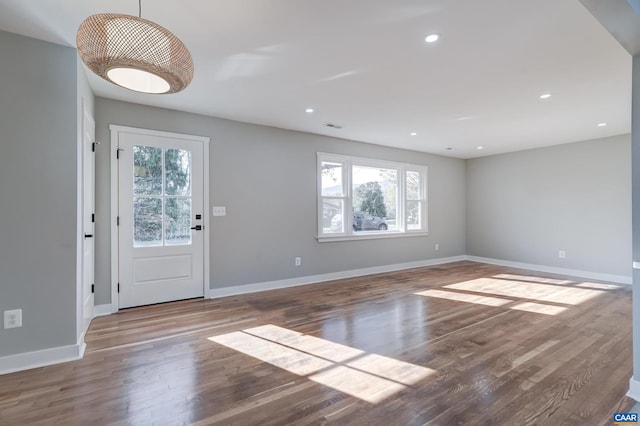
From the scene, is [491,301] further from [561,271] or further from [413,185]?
[413,185]

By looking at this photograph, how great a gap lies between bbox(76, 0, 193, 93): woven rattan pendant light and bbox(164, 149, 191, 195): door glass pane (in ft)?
8.08

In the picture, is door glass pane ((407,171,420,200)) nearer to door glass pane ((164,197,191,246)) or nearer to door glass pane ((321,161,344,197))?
door glass pane ((321,161,344,197))

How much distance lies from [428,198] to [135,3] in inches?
243

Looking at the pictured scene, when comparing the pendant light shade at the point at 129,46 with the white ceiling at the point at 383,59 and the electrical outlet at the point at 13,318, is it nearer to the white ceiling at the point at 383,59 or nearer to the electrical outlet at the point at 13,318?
the white ceiling at the point at 383,59

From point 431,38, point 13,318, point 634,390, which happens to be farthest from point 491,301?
point 13,318

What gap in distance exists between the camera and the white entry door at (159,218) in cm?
375

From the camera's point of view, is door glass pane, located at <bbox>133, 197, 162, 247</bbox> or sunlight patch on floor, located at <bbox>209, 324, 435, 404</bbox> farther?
door glass pane, located at <bbox>133, 197, 162, 247</bbox>

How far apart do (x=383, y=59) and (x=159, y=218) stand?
3193 mm

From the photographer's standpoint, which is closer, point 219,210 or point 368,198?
point 219,210

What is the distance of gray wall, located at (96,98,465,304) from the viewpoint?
3670 millimetres

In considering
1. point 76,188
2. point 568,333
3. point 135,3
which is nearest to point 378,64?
point 135,3

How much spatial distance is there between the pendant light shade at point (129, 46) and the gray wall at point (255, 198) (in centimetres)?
249

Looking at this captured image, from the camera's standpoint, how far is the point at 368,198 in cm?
610

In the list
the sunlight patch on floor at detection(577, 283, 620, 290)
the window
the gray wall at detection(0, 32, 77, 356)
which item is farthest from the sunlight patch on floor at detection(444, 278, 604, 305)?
the gray wall at detection(0, 32, 77, 356)
